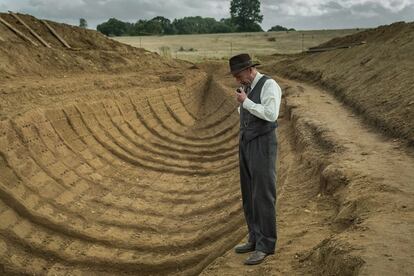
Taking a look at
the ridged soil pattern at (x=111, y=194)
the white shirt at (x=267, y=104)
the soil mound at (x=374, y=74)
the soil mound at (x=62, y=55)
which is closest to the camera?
the white shirt at (x=267, y=104)

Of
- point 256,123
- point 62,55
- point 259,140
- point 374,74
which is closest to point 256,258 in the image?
point 259,140

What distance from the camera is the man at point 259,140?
4.43 m

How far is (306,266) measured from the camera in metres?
4.39

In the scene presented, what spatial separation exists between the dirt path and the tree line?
54.2 meters

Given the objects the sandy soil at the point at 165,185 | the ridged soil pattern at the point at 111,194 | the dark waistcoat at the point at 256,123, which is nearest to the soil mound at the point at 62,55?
the sandy soil at the point at 165,185

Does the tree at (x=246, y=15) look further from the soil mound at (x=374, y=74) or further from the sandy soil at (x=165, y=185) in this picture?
the sandy soil at (x=165, y=185)

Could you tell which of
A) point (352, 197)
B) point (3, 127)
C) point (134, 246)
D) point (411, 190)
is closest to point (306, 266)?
point (352, 197)

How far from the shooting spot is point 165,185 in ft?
30.8

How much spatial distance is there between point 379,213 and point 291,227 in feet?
3.02

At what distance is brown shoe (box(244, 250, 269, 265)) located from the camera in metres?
4.70

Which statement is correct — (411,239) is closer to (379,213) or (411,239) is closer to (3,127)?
(379,213)

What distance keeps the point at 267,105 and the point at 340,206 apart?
1.84m

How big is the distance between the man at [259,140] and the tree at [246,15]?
62.0m

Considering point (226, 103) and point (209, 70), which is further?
point (209, 70)
